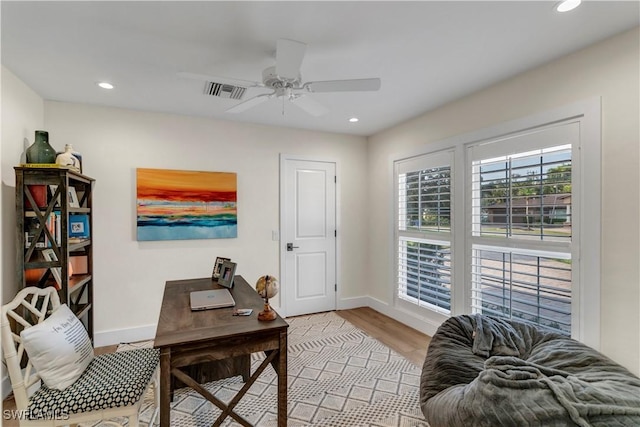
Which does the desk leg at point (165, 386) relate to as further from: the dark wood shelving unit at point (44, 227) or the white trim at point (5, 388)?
the white trim at point (5, 388)

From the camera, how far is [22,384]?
138cm

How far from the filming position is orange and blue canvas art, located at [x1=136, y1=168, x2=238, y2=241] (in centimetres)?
328

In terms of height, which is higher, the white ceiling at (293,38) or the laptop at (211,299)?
the white ceiling at (293,38)

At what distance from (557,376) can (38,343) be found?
255cm

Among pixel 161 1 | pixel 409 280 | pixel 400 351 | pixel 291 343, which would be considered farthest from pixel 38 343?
pixel 409 280

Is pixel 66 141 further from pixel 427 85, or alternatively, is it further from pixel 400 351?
pixel 400 351

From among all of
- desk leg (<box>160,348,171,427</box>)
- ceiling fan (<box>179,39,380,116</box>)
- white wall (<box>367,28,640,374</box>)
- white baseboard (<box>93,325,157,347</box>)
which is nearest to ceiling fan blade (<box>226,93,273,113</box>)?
ceiling fan (<box>179,39,380,116</box>)

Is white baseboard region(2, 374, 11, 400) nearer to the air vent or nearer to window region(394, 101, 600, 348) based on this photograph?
the air vent

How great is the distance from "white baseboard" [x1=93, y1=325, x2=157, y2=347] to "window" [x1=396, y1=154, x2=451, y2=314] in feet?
9.69

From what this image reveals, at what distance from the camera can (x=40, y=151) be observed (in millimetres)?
2434

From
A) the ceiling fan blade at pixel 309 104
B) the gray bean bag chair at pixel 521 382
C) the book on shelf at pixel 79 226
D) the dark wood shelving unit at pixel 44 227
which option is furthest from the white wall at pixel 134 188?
the gray bean bag chair at pixel 521 382

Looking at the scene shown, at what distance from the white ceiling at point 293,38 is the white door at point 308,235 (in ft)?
4.83

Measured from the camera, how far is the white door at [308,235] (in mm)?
3982

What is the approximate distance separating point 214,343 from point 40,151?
225cm
